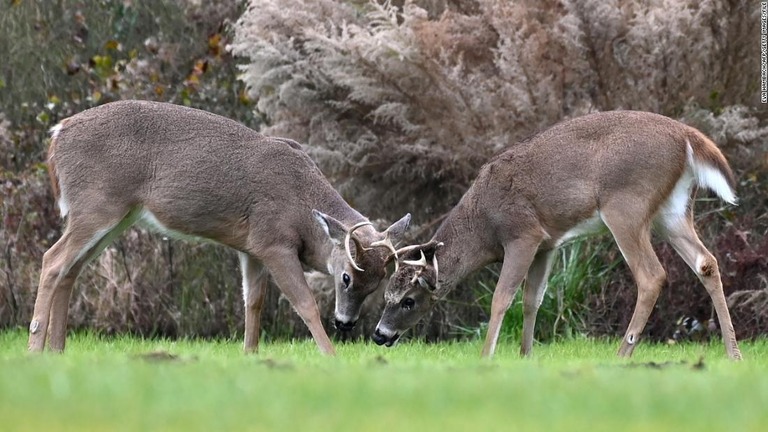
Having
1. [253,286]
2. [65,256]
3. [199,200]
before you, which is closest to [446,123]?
[253,286]

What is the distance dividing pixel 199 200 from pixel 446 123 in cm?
353

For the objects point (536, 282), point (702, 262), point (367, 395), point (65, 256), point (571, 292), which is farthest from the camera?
point (571, 292)

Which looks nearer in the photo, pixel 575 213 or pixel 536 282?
pixel 575 213

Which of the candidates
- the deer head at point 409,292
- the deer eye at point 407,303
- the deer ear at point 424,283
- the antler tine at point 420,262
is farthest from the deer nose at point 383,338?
the antler tine at point 420,262

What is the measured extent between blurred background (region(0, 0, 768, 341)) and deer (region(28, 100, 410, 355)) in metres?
2.56

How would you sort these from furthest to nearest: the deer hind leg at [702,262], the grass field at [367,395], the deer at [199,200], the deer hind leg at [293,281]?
the deer hind leg at [293,281] < the deer at [199,200] < the deer hind leg at [702,262] < the grass field at [367,395]

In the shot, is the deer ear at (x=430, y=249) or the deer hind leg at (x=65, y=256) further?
the deer ear at (x=430, y=249)

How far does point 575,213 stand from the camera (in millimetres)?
9805

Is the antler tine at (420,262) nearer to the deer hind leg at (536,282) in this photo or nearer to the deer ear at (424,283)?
the deer ear at (424,283)

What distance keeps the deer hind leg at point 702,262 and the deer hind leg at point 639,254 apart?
10.1 inches

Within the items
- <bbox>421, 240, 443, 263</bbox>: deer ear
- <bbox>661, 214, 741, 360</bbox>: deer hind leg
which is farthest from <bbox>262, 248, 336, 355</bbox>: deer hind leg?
<bbox>661, 214, 741, 360</bbox>: deer hind leg

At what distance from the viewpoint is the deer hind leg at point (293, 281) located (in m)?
9.51

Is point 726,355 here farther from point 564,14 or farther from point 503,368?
point 564,14

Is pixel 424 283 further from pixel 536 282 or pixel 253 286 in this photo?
pixel 253 286
